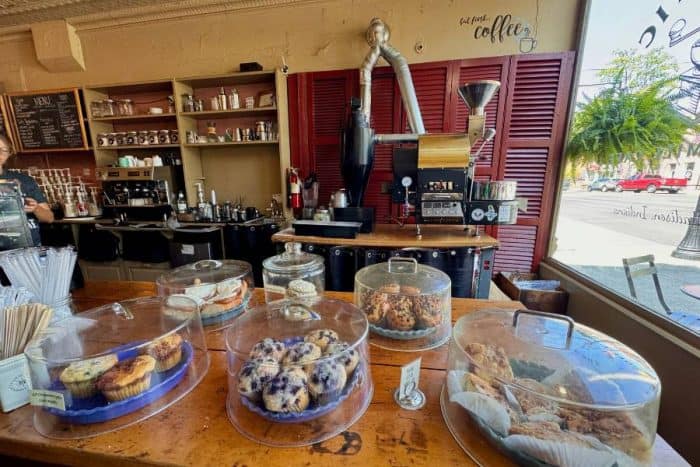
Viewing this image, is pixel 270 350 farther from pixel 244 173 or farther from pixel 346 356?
pixel 244 173

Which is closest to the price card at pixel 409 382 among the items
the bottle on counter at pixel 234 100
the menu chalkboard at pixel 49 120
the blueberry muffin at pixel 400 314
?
the blueberry muffin at pixel 400 314

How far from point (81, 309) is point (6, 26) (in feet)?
14.1

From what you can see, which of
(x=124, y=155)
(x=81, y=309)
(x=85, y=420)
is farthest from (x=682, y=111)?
(x=124, y=155)

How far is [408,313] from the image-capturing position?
2.91ft

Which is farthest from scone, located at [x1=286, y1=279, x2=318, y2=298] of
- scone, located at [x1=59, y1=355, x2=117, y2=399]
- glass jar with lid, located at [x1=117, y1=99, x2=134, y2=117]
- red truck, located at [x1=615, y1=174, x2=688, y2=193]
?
glass jar with lid, located at [x1=117, y1=99, x2=134, y2=117]

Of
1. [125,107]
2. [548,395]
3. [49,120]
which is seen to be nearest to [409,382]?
[548,395]

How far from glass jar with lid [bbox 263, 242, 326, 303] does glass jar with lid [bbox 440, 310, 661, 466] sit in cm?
57

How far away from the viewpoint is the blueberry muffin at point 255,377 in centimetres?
59

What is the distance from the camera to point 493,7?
97.3 inches

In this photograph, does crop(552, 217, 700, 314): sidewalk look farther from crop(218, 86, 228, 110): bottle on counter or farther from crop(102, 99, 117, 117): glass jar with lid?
crop(102, 99, 117, 117): glass jar with lid

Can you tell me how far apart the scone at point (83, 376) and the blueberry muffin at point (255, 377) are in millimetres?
312

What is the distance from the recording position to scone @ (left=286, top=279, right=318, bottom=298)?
1.02m

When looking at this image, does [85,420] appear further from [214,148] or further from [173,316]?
[214,148]

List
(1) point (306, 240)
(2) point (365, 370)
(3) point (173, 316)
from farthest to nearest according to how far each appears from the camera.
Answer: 1. (1) point (306, 240)
2. (3) point (173, 316)
3. (2) point (365, 370)
